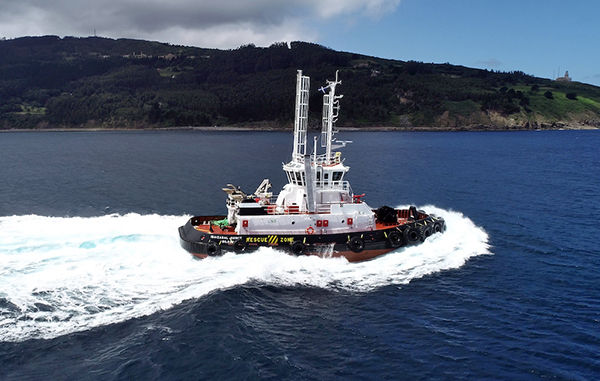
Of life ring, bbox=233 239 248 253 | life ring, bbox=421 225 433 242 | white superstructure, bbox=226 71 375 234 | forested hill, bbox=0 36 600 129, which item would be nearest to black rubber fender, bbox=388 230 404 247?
white superstructure, bbox=226 71 375 234

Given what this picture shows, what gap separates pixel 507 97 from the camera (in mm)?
166875

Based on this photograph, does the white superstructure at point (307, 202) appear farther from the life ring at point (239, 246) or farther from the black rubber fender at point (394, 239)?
the black rubber fender at point (394, 239)

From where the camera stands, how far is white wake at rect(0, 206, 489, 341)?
19.0m

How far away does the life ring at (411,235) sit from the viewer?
2788 cm

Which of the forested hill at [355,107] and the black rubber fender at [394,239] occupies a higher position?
the forested hill at [355,107]

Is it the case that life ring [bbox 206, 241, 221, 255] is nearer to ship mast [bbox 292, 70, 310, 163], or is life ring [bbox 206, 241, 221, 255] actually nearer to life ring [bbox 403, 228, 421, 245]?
ship mast [bbox 292, 70, 310, 163]

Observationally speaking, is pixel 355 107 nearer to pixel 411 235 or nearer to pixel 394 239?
pixel 411 235

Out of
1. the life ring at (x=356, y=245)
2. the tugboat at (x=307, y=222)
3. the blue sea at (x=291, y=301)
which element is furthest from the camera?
the life ring at (x=356, y=245)

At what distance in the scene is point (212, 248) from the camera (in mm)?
25516

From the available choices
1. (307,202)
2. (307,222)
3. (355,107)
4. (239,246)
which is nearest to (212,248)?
(239,246)

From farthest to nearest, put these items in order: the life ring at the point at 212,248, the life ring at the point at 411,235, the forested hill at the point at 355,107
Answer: the forested hill at the point at 355,107, the life ring at the point at 411,235, the life ring at the point at 212,248

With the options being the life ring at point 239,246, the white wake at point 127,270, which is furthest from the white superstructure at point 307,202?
the white wake at point 127,270

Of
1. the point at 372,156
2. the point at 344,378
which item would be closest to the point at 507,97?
the point at 372,156

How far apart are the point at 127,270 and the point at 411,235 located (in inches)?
653
